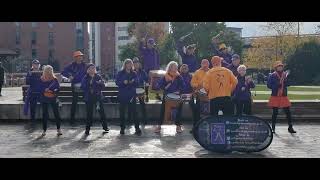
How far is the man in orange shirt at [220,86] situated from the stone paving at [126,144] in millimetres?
1044

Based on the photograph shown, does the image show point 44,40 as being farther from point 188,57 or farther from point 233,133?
point 233,133

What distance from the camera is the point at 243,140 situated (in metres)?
9.36

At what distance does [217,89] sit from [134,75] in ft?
9.03

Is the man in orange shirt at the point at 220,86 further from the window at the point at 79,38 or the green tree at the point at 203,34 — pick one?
the window at the point at 79,38

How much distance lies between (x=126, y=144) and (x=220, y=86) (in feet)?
8.36

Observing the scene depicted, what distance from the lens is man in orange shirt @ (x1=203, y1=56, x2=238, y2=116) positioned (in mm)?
10305

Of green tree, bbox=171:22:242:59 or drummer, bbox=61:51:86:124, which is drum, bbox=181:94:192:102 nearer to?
drummer, bbox=61:51:86:124

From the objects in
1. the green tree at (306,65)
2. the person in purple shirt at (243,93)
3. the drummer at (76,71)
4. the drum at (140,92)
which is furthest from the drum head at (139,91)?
the green tree at (306,65)

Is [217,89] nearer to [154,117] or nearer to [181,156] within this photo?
[181,156]

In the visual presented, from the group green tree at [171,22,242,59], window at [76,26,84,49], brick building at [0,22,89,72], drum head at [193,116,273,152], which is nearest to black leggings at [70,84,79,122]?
drum head at [193,116,273,152]

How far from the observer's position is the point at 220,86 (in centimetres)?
1031

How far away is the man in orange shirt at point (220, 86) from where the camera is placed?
406 inches

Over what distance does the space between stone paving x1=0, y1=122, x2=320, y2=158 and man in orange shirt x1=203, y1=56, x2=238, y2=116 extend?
3.42 feet

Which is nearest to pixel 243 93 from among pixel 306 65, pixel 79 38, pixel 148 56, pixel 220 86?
pixel 220 86
